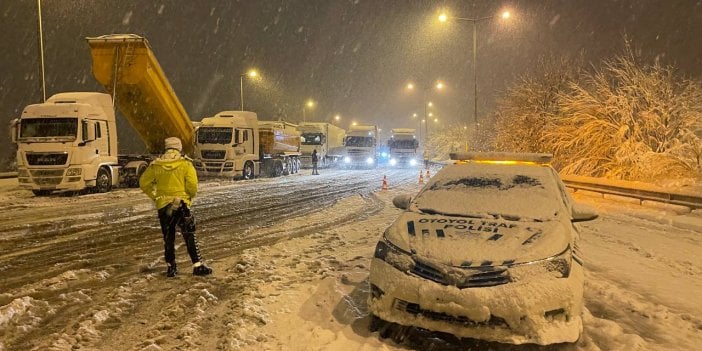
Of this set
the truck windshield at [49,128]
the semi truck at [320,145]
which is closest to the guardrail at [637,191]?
the truck windshield at [49,128]

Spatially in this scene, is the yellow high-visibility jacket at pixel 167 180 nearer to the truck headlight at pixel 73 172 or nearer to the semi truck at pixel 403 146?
the truck headlight at pixel 73 172

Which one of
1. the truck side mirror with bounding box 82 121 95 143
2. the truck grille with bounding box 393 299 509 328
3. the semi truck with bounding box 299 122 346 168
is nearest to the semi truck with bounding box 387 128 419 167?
the semi truck with bounding box 299 122 346 168

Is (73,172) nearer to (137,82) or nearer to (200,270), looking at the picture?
(137,82)

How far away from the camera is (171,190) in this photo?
6156 mm

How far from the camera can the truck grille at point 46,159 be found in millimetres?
15477

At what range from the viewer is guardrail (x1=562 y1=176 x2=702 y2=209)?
39.4ft

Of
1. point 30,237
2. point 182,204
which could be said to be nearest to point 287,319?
point 182,204

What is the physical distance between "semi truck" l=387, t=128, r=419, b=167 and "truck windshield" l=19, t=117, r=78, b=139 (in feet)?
98.2

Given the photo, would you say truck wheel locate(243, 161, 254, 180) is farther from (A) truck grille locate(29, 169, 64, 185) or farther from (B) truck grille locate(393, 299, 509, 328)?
(B) truck grille locate(393, 299, 509, 328)

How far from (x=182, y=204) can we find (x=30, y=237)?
506 centimetres

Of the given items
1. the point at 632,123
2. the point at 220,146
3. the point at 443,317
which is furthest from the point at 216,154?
the point at 443,317

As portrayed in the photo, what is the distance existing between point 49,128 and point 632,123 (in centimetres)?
2100

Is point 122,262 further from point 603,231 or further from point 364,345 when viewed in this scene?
point 603,231

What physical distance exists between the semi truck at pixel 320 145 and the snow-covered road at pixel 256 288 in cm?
2864
